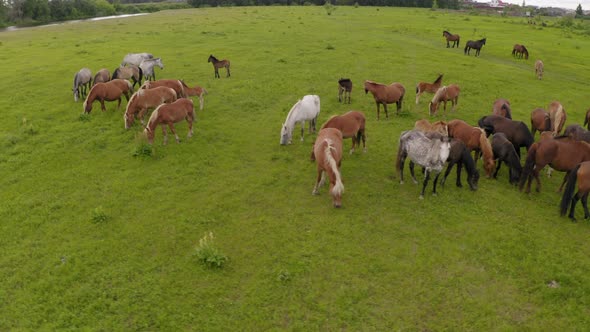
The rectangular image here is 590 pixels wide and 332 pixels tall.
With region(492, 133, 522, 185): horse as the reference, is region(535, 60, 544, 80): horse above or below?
above

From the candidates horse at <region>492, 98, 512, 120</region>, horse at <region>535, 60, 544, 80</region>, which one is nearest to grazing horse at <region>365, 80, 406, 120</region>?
horse at <region>492, 98, 512, 120</region>

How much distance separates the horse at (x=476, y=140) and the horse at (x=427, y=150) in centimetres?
178

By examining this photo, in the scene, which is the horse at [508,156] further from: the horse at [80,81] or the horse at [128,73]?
the horse at [80,81]

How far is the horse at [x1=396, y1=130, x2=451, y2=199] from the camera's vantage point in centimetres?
946

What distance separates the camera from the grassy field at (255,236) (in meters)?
6.57

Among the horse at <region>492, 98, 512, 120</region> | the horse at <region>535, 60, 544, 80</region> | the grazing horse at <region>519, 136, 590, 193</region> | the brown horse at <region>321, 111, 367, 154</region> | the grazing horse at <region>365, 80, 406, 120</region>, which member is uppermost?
the horse at <region>535, 60, 544, 80</region>

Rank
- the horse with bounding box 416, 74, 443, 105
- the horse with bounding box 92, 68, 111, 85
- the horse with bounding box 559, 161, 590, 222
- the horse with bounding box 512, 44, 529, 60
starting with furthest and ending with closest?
1. the horse with bounding box 512, 44, 529, 60
2. the horse with bounding box 92, 68, 111, 85
3. the horse with bounding box 416, 74, 443, 105
4. the horse with bounding box 559, 161, 590, 222

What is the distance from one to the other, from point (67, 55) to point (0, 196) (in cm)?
2131

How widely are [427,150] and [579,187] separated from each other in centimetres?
360

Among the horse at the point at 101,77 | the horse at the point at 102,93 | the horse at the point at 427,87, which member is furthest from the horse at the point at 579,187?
the horse at the point at 101,77

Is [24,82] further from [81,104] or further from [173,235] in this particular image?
[173,235]

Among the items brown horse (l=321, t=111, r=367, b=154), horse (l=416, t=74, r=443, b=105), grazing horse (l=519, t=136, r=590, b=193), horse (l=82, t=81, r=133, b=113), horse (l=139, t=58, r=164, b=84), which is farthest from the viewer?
horse (l=139, t=58, r=164, b=84)

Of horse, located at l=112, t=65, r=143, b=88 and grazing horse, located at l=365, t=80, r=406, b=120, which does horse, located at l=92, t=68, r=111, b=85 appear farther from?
grazing horse, located at l=365, t=80, r=406, b=120

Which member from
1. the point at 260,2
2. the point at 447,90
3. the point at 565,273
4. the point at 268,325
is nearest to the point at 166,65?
the point at 447,90
